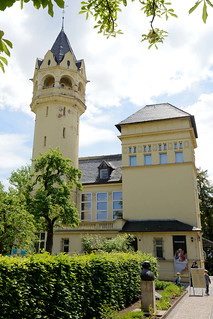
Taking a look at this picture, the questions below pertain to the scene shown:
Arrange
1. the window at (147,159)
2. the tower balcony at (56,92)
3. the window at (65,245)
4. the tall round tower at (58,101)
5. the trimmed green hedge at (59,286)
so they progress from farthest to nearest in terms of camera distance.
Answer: the tower balcony at (56,92)
the tall round tower at (58,101)
the window at (147,159)
the window at (65,245)
the trimmed green hedge at (59,286)

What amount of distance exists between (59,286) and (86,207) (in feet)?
79.6

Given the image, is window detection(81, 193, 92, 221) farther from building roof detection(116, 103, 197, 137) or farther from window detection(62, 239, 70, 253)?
building roof detection(116, 103, 197, 137)

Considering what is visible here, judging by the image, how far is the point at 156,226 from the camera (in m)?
26.0

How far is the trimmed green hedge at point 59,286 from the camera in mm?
6734

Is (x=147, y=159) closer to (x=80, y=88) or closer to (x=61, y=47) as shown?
(x=80, y=88)

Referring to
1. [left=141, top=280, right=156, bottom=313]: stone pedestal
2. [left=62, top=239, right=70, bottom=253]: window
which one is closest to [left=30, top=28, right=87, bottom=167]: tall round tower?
[left=62, top=239, right=70, bottom=253]: window

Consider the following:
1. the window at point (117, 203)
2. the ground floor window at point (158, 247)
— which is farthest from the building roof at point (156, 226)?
the window at point (117, 203)

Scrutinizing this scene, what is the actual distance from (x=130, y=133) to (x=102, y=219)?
10047 millimetres

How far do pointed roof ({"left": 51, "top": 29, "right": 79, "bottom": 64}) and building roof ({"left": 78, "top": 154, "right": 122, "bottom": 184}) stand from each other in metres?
13.4

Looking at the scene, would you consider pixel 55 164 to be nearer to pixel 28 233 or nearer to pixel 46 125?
pixel 28 233

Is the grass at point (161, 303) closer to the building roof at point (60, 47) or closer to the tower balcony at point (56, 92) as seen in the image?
the tower balcony at point (56, 92)

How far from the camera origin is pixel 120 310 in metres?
11.5

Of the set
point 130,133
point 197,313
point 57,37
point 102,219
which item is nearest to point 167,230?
point 102,219

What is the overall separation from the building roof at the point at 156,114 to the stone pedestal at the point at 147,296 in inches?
824
